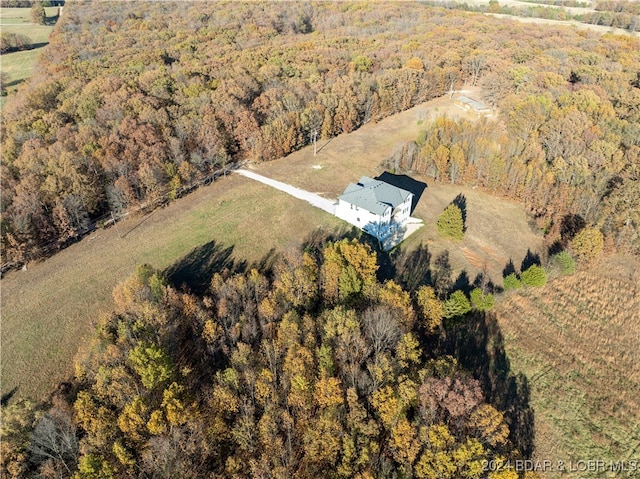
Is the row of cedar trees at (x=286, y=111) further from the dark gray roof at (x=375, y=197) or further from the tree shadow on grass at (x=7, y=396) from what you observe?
the tree shadow on grass at (x=7, y=396)

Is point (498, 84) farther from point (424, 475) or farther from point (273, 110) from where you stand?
point (424, 475)

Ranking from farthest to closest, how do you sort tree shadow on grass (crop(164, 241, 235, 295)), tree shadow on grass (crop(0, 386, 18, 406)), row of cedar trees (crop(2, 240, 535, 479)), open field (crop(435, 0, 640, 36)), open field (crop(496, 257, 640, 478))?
open field (crop(435, 0, 640, 36)) < tree shadow on grass (crop(164, 241, 235, 295)) < tree shadow on grass (crop(0, 386, 18, 406)) < open field (crop(496, 257, 640, 478)) < row of cedar trees (crop(2, 240, 535, 479))

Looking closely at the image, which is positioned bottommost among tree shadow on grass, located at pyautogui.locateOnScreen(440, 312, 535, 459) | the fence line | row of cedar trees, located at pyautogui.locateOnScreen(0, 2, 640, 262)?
tree shadow on grass, located at pyautogui.locateOnScreen(440, 312, 535, 459)

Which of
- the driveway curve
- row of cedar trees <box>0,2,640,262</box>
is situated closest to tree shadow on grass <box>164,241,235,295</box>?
row of cedar trees <box>0,2,640,262</box>

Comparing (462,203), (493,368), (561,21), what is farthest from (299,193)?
(561,21)

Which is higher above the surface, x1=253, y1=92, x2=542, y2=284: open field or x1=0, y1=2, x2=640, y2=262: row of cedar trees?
x1=0, y1=2, x2=640, y2=262: row of cedar trees

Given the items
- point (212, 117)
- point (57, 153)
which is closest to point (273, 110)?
point (212, 117)

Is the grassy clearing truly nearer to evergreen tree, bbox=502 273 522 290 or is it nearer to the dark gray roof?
the dark gray roof
